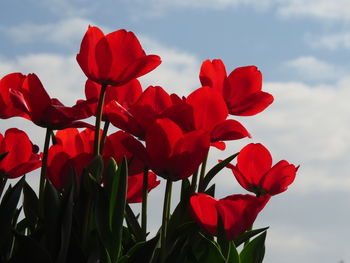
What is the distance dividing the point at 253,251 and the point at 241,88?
377mm

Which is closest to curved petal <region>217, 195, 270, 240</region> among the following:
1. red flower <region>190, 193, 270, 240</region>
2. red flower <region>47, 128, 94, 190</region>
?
red flower <region>190, 193, 270, 240</region>

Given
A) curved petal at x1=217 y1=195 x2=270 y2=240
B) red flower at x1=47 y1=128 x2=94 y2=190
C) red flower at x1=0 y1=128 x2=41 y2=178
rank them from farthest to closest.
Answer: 1. red flower at x1=0 y1=128 x2=41 y2=178
2. red flower at x1=47 y1=128 x2=94 y2=190
3. curved petal at x1=217 y1=195 x2=270 y2=240

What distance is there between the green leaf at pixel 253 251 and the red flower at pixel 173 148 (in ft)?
0.99

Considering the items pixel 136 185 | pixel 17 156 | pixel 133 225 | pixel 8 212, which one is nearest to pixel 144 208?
pixel 133 225

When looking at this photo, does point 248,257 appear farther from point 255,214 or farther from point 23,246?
point 23,246

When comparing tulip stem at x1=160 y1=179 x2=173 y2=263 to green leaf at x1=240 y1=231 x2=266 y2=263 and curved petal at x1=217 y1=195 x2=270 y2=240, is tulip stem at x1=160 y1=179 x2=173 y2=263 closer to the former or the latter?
curved petal at x1=217 y1=195 x2=270 y2=240

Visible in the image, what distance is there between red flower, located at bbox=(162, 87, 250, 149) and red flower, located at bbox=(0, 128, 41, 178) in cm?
43

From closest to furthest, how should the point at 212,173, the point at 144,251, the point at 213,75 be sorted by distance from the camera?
the point at 144,251 → the point at 212,173 → the point at 213,75

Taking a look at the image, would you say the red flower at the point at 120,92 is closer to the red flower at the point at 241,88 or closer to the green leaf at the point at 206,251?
the red flower at the point at 241,88

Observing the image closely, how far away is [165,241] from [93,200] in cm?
17

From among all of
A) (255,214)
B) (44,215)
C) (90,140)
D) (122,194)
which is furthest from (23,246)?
(255,214)

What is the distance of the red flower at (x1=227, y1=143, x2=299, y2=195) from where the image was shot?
165 centimetres

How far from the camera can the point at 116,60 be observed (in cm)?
147

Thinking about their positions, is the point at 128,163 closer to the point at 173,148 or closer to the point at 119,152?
the point at 119,152
